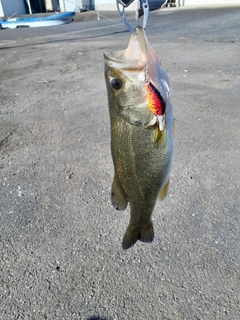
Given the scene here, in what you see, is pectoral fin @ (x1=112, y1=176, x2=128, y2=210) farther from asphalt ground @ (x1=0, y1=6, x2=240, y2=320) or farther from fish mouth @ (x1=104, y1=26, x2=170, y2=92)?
asphalt ground @ (x1=0, y1=6, x2=240, y2=320)

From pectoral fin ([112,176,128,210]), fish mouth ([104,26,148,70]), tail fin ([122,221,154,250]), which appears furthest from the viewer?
tail fin ([122,221,154,250])

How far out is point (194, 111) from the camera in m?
5.39

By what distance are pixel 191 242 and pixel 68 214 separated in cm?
134

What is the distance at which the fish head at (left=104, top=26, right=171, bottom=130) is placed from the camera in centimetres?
129

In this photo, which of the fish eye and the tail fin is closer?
the fish eye

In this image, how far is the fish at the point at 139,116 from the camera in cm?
130

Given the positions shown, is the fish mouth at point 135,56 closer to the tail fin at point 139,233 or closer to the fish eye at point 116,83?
the fish eye at point 116,83

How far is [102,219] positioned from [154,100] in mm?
2126

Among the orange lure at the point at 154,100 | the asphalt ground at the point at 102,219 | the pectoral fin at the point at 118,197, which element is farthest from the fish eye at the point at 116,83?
the asphalt ground at the point at 102,219

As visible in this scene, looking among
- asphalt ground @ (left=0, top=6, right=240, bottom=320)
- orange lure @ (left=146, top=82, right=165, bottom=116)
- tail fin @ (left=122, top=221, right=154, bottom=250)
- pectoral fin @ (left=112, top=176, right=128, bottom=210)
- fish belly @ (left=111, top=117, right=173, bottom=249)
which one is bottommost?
asphalt ground @ (left=0, top=6, right=240, bottom=320)

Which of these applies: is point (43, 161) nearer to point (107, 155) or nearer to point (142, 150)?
point (107, 155)

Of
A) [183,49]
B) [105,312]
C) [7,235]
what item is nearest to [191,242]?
[105,312]

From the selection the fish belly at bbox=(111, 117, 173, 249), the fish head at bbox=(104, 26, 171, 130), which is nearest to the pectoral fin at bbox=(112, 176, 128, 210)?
the fish belly at bbox=(111, 117, 173, 249)

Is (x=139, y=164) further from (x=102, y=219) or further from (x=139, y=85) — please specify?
(x=102, y=219)
